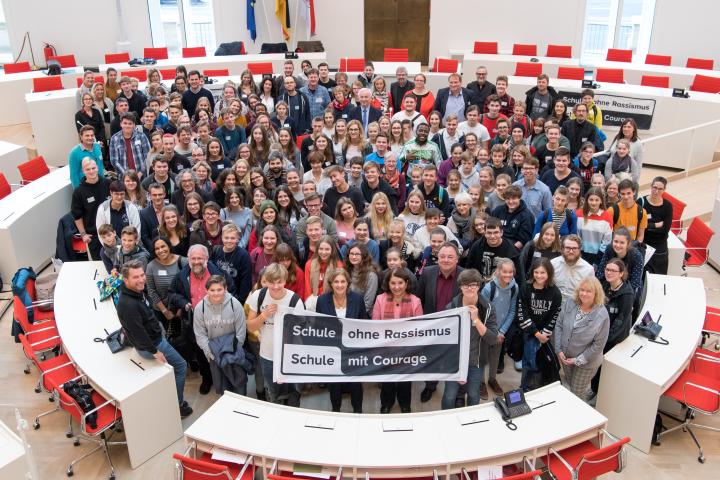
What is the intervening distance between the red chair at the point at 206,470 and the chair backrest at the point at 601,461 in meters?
2.40

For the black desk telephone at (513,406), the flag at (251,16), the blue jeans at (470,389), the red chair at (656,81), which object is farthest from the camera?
the flag at (251,16)

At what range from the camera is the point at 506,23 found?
16.6m

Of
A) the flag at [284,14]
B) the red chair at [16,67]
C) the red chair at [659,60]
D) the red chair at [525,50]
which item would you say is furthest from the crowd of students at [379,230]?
the flag at [284,14]

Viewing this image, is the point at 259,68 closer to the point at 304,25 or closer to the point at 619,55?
the point at 304,25

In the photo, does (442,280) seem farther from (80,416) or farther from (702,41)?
(702,41)

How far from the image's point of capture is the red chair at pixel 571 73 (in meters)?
12.9

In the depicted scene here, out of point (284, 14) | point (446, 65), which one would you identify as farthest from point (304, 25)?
point (446, 65)

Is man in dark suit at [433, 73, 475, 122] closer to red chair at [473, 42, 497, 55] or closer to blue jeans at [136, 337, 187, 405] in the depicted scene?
red chair at [473, 42, 497, 55]

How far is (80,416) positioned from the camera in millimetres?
5320

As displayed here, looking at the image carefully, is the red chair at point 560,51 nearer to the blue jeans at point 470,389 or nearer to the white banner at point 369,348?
the blue jeans at point 470,389

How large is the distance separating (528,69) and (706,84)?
3.36 metres

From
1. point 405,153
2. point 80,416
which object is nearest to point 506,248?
point 405,153

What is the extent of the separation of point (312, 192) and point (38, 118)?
670 centimetres

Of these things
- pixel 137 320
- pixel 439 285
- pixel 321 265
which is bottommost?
pixel 137 320
